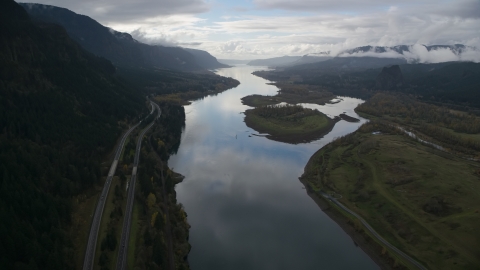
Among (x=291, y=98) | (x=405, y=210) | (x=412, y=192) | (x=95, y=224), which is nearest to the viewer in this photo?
(x=95, y=224)

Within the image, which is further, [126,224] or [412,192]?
[412,192]

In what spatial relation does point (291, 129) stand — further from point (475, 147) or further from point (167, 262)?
point (167, 262)

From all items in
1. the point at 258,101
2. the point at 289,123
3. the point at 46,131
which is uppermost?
the point at 46,131

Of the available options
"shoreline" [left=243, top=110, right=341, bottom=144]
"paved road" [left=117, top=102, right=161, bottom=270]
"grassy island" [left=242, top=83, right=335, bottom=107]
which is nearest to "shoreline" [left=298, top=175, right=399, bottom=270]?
"paved road" [left=117, top=102, right=161, bottom=270]

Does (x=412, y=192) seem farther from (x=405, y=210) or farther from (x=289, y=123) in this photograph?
(x=289, y=123)

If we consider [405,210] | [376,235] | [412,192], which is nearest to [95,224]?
[376,235]

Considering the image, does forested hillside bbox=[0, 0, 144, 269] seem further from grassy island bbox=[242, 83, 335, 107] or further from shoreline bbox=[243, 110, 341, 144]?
Result: grassy island bbox=[242, 83, 335, 107]

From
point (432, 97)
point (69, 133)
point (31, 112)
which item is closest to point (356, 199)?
point (69, 133)

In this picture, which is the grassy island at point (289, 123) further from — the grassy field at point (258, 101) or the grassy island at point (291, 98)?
the grassy island at point (291, 98)
